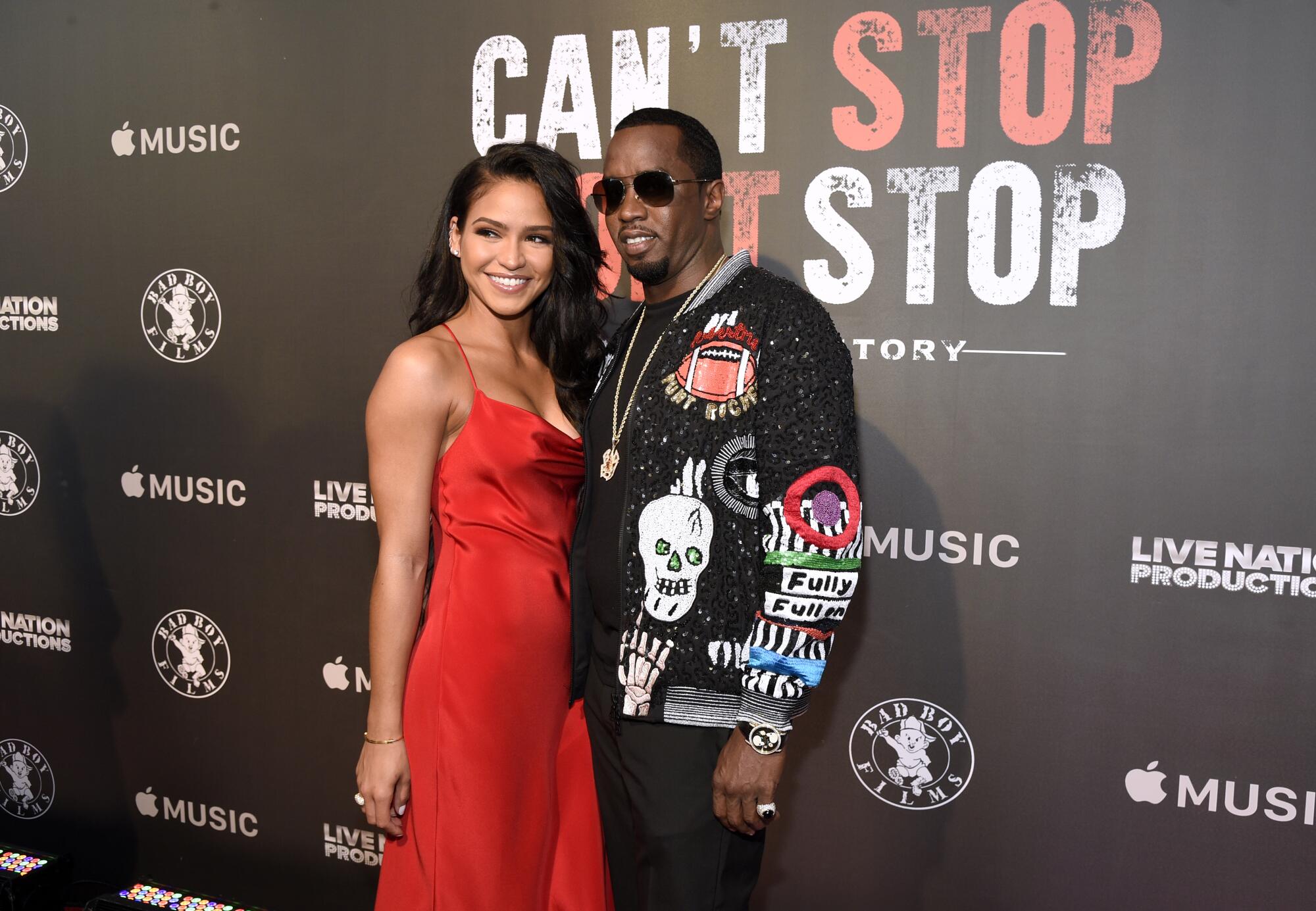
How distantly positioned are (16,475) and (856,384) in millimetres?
2672

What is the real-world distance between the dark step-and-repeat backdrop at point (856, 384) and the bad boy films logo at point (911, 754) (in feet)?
0.04

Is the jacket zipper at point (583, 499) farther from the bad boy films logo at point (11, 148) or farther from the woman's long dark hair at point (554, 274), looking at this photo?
the bad boy films logo at point (11, 148)

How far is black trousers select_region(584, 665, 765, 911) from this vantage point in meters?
1.61

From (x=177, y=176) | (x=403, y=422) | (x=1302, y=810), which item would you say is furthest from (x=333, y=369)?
(x=1302, y=810)

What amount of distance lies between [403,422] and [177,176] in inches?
66.5

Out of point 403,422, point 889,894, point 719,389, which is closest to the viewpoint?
point 719,389

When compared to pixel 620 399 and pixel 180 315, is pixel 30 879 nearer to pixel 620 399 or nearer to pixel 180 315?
pixel 180 315

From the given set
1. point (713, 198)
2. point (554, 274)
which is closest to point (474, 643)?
point (554, 274)

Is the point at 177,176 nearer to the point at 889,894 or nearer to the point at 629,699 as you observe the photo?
the point at 629,699

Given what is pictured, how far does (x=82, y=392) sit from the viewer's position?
3.03 meters

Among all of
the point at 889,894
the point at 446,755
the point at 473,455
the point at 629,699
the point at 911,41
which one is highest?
the point at 911,41

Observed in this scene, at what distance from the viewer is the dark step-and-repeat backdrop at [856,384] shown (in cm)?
216

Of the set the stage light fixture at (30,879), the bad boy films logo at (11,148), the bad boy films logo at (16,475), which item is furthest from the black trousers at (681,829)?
the bad boy films logo at (11,148)

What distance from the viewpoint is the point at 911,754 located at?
2.44 m
